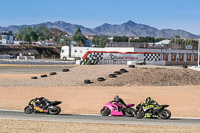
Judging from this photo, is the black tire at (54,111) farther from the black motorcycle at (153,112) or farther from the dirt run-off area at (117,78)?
the dirt run-off area at (117,78)

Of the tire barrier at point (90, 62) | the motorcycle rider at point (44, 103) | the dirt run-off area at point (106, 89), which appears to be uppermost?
the tire barrier at point (90, 62)

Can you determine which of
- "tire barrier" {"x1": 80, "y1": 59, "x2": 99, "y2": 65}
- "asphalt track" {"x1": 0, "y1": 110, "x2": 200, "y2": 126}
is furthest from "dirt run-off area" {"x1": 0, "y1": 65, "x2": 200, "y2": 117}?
"tire barrier" {"x1": 80, "y1": 59, "x2": 99, "y2": 65}

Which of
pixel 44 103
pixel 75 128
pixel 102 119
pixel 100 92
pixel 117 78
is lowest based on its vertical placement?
pixel 100 92

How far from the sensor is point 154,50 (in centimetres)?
6103

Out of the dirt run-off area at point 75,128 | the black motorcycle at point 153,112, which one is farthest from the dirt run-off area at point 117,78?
the dirt run-off area at point 75,128

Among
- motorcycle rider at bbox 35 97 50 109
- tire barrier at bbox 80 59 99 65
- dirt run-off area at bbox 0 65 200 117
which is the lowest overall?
dirt run-off area at bbox 0 65 200 117

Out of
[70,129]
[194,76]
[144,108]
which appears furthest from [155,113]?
[194,76]

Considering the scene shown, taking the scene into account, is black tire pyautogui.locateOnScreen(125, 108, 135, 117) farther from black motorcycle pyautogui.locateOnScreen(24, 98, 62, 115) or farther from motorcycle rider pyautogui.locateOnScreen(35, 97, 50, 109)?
motorcycle rider pyautogui.locateOnScreen(35, 97, 50, 109)

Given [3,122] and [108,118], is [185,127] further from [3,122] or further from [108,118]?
[3,122]

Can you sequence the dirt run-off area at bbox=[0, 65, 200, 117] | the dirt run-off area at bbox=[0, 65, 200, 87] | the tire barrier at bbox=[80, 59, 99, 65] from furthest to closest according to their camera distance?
the tire barrier at bbox=[80, 59, 99, 65] < the dirt run-off area at bbox=[0, 65, 200, 87] < the dirt run-off area at bbox=[0, 65, 200, 117]

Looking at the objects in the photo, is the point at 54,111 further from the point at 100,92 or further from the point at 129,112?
the point at 100,92

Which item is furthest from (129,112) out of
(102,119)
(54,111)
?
(54,111)

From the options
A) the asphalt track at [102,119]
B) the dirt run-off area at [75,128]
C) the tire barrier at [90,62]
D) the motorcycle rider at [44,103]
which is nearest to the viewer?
the dirt run-off area at [75,128]

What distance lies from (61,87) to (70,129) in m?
18.8
